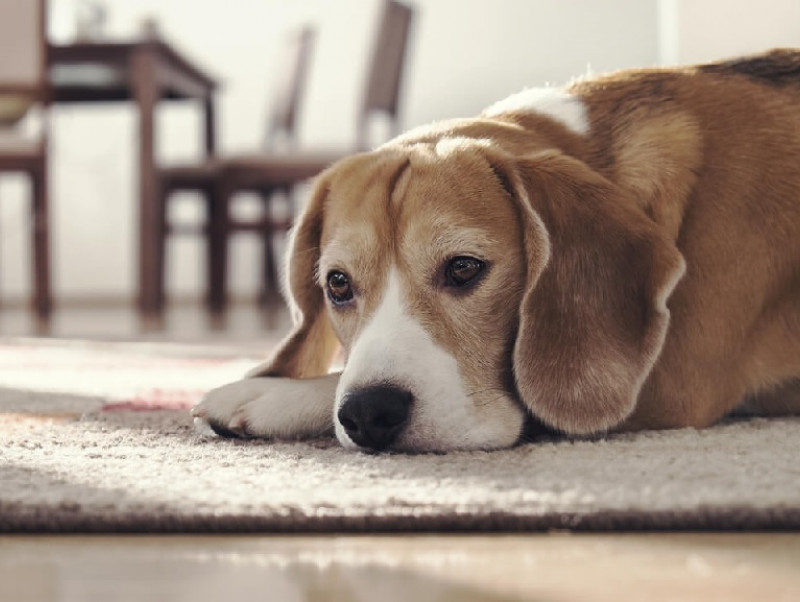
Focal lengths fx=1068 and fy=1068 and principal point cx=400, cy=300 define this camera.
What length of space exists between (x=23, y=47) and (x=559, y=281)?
15.3 ft

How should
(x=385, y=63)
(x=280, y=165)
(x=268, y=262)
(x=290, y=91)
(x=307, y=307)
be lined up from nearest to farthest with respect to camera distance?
(x=307, y=307) < (x=280, y=165) < (x=385, y=63) < (x=290, y=91) < (x=268, y=262)

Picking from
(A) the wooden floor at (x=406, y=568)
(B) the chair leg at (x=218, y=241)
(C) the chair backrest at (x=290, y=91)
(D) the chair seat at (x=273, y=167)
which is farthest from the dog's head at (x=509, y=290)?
(C) the chair backrest at (x=290, y=91)

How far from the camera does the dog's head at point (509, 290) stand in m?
1.54

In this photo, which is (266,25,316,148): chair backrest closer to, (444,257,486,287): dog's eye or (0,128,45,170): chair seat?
(0,128,45,170): chair seat

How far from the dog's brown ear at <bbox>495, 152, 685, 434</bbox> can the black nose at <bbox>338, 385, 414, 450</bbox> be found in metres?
0.22

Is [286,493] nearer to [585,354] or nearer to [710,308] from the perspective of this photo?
[585,354]

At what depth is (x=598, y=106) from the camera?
1.91 m

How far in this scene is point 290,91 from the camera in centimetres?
752

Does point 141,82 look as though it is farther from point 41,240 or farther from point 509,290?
point 509,290

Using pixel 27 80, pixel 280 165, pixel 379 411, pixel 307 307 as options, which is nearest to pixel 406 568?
pixel 379 411

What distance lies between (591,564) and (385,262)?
0.77 metres

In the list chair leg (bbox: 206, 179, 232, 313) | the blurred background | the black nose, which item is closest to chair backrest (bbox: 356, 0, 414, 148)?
chair leg (bbox: 206, 179, 232, 313)

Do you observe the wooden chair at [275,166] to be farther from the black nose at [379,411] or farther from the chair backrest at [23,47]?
the black nose at [379,411]

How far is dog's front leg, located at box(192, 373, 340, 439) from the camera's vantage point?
1.64 metres
